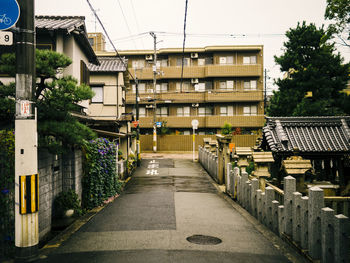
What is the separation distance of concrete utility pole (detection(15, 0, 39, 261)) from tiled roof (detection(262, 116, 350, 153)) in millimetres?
6813

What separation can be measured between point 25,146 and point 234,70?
35.5 meters

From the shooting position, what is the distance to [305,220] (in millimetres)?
5676

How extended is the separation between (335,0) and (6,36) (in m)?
14.5

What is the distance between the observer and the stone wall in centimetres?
702

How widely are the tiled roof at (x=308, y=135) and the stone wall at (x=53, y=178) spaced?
6.23 meters

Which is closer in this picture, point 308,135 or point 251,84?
point 308,135

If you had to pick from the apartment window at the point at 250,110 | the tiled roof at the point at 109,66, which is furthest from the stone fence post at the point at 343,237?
the apartment window at the point at 250,110

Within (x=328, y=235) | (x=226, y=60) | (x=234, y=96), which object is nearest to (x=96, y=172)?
(x=328, y=235)

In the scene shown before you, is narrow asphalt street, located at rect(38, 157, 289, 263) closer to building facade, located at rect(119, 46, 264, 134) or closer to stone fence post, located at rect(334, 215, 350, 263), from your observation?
stone fence post, located at rect(334, 215, 350, 263)

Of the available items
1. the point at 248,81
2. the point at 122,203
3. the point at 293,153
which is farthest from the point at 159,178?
the point at 248,81

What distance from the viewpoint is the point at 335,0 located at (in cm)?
1416

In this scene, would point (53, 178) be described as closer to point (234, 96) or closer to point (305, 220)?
point (305, 220)

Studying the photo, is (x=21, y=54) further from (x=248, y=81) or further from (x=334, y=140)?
(x=248, y=81)

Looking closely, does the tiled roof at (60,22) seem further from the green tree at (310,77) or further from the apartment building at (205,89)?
the apartment building at (205,89)
